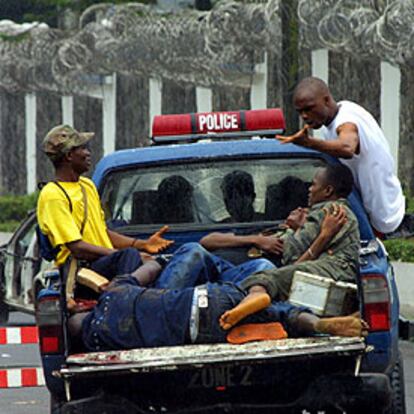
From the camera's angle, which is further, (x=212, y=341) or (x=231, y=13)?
(x=231, y=13)

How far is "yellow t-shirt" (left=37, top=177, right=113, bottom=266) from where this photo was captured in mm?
10203

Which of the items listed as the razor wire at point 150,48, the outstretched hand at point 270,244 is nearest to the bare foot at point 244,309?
the outstretched hand at point 270,244

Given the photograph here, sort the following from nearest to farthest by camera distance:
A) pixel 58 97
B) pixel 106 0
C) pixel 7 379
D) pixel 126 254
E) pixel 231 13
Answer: pixel 126 254
pixel 7 379
pixel 231 13
pixel 58 97
pixel 106 0

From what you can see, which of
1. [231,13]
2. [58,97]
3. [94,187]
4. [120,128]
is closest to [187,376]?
[94,187]

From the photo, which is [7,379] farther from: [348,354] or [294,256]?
[348,354]

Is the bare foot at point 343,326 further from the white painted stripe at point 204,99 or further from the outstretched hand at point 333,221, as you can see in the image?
the white painted stripe at point 204,99

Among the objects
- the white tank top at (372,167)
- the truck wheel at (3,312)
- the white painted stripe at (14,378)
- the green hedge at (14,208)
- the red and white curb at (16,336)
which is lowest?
the green hedge at (14,208)

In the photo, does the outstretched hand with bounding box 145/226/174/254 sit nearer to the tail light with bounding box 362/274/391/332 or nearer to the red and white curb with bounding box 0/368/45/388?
the tail light with bounding box 362/274/391/332

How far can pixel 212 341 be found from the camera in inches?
366

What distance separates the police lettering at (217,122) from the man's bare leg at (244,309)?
9.80 ft

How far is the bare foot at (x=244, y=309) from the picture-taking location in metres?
9.18

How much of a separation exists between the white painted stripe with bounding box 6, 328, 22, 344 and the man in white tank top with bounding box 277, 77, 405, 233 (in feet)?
9.13

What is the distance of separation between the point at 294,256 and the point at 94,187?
121 centimetres

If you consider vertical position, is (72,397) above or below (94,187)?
below
